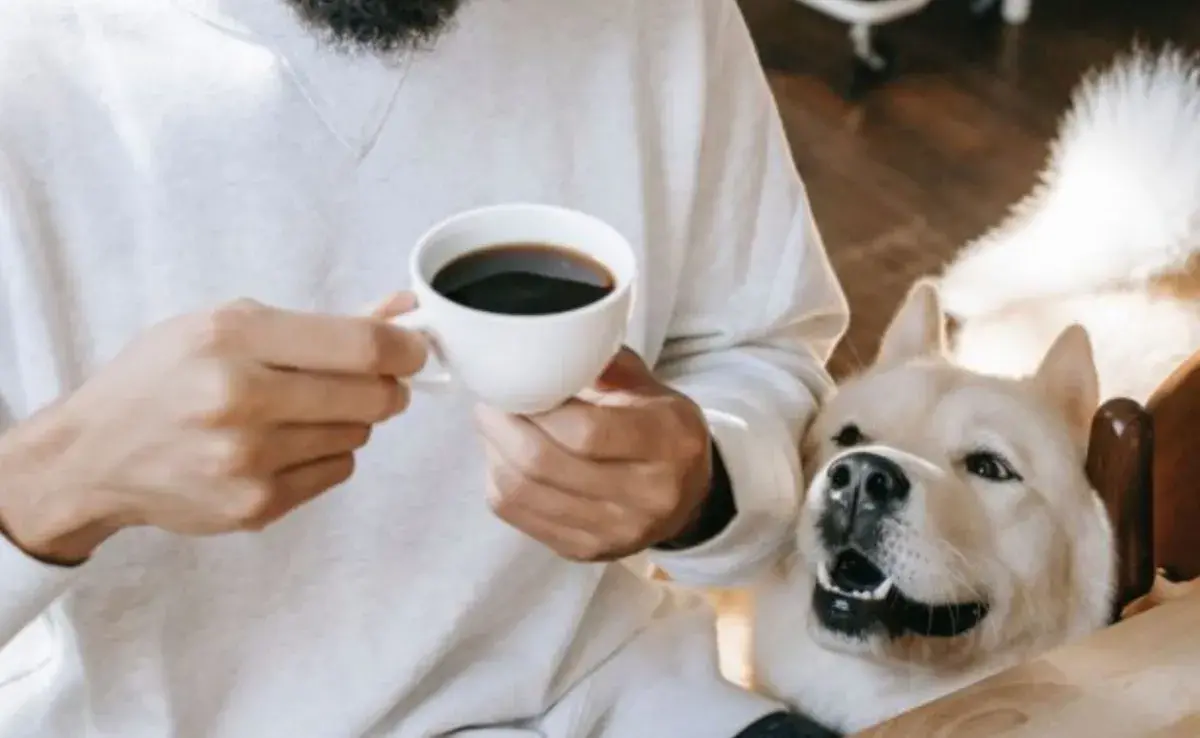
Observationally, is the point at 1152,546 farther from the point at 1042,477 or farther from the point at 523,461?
the point at 523,461

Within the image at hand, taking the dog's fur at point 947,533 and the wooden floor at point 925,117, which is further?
the wooden floor at point 925,117

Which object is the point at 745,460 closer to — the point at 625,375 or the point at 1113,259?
the point at 625,375

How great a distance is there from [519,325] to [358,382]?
10cm

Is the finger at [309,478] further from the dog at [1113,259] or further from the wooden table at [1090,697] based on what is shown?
the dog at [1113,259]

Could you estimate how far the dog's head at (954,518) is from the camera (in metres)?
0.92

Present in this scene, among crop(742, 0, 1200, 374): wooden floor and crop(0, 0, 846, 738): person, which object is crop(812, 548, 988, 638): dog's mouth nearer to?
crop(0, 0, 846, 738): person

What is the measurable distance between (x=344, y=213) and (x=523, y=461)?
8.8 inches

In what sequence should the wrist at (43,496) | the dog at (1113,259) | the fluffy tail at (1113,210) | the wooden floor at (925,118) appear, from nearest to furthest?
the wrist at (43,496)
the dog at (1113,259)
the fluffy tail at (1113,210)
the wooden floor at (925,118)

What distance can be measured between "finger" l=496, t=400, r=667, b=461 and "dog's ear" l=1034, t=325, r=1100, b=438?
46cm

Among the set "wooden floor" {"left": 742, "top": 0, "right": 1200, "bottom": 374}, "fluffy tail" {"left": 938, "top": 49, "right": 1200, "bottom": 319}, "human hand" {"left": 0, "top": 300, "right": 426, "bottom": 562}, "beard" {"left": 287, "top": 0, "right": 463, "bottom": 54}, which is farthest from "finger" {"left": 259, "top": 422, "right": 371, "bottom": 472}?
"wooden floor" {"left": 742, "top": 0, "right": 1200, "bottom": 374}

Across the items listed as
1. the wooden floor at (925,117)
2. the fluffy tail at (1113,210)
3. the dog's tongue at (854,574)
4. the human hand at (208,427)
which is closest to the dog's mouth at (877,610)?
the dog's tongue at (854,574)

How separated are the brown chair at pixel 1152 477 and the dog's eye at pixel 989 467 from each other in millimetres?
62

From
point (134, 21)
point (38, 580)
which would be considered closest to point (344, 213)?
point (134, 21)

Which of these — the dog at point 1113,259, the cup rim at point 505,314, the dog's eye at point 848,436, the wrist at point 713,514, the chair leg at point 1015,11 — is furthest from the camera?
the chair leg at point 1015,11
